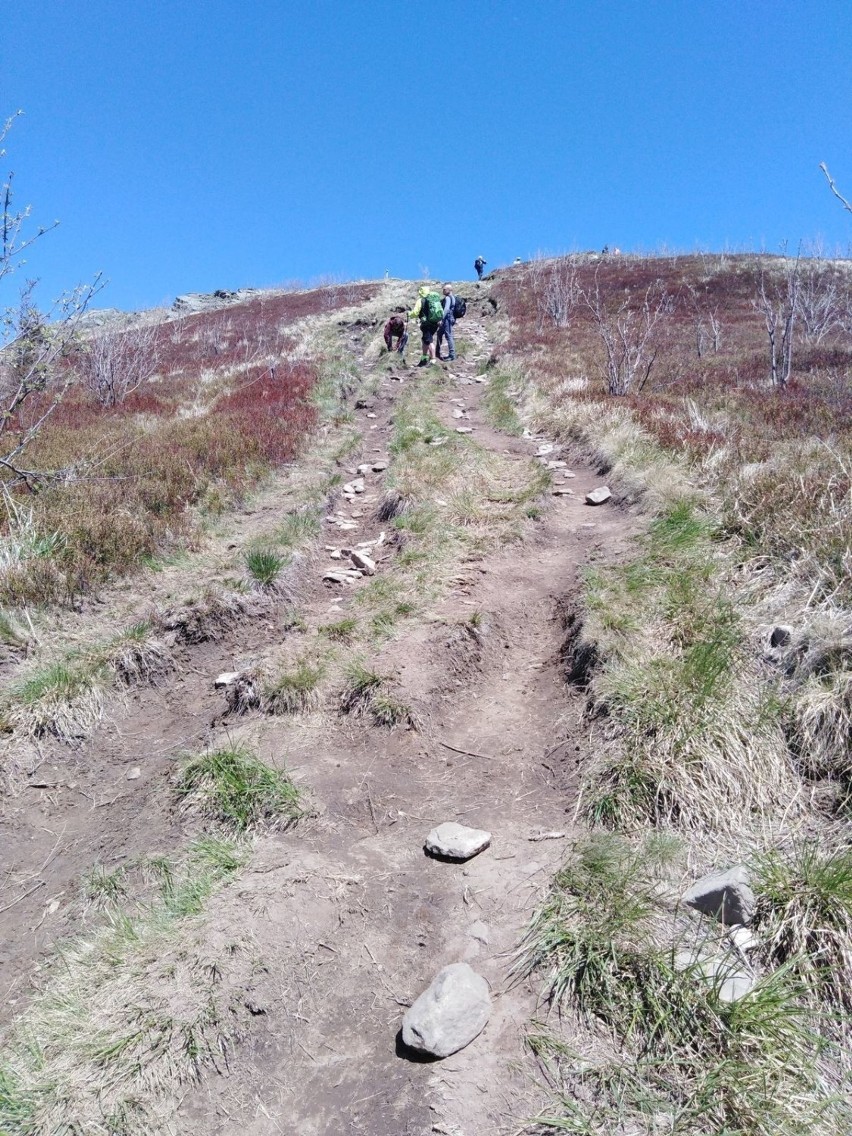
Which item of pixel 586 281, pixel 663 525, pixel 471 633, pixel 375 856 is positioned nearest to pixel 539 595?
pixel 471 633

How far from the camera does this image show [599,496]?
6.86 metres

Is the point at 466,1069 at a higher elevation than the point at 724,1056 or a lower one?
lower

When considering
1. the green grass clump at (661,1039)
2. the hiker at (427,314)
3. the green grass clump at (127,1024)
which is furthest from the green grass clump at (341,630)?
the hiker at (427,314)

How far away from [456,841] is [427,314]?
1492cm

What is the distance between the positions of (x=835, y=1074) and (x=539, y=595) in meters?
3.49

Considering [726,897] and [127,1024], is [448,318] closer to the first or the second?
[726,897]

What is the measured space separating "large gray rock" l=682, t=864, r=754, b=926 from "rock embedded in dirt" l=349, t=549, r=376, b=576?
4058mm

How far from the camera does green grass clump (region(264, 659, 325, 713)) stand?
13.9ft

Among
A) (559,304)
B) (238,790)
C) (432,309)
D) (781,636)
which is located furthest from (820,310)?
(238,790)

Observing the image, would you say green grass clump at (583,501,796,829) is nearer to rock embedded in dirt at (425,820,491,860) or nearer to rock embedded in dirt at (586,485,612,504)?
rock embedded in dirt at (425,820,491,860)

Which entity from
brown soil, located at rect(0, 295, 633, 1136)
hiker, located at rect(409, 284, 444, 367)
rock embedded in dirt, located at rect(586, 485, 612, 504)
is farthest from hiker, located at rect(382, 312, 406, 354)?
brown soil, located at rect(0, 295, 633, 1136)

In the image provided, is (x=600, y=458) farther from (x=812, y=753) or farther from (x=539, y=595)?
(x=812, y=753)

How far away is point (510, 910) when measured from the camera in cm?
270

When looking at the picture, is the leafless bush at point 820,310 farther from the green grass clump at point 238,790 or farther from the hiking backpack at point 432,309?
the green grass clump at point 238,790
